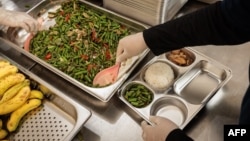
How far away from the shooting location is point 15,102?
0.94 metres

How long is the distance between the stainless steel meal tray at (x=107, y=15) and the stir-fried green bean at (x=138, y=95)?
45mm

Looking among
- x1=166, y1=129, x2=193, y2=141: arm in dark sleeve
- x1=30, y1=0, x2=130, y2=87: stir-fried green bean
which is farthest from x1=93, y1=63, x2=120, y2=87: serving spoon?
x1=166, y1=129, x2=193, y2=141: arm in dark sleeve

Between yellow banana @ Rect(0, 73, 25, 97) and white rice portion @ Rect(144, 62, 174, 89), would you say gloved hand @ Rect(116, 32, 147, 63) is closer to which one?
white rice portion @ Rect(144, 62, 174, 89)

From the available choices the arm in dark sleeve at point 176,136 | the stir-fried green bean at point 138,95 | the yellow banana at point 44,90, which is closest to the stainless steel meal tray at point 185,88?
the stir-fried green bean at point 138,95

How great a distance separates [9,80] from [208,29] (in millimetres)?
682

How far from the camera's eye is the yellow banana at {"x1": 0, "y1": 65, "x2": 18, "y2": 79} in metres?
0.96

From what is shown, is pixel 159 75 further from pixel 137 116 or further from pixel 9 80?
pixel 9 80

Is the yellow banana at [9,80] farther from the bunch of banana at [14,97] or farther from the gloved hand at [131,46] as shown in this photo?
the gloved hand at [131,46]

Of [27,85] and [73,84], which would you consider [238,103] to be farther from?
[27,85]

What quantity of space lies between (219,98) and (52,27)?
0.80 metres

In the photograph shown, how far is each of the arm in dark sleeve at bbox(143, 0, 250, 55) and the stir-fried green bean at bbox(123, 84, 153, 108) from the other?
18cm

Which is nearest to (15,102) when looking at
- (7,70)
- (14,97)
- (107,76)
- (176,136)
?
(14,97)

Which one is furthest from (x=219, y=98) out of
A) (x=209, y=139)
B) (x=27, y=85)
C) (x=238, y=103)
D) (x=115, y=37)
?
(x=27, y=85)

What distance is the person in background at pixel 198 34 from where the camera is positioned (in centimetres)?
70
